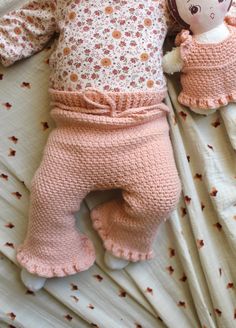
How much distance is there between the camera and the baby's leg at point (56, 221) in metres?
0.94

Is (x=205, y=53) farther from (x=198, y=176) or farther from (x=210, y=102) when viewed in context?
(x=198, y=176)

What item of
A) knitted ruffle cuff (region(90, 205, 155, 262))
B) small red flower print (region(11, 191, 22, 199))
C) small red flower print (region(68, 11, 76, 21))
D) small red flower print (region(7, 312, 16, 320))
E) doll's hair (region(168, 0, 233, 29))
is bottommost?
small red flower print (region(7, 312, 16, 320))

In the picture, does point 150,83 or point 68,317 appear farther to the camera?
point 68,317

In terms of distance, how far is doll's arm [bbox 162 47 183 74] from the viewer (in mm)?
965

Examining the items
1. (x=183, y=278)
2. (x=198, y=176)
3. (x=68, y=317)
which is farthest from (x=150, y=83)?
(x=68, y=317)

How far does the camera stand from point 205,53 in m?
0.94

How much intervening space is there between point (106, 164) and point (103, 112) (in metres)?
0.10

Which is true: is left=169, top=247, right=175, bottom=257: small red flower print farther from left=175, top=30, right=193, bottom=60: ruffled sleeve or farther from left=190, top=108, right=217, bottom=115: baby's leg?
left=175, top=30, right=193, bottom=60: ruffled sleeve

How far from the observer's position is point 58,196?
0.94m

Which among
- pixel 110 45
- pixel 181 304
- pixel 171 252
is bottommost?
pixel 181 304

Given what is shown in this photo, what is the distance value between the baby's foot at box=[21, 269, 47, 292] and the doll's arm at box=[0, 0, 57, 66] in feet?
1.57

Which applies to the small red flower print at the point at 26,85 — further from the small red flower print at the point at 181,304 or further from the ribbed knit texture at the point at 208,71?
the small red flower print at the point at 181,304

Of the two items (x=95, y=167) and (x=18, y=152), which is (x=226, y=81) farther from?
(x=18, y=152)

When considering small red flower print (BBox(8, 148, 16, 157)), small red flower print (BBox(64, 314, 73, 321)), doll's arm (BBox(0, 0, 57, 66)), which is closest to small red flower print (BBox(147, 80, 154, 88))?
doll's arm (BBox(0, 0, 57, 66))
